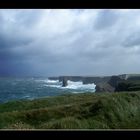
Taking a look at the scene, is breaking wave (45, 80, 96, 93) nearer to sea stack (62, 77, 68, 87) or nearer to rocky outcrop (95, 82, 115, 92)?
sea stack (62, 77, 68, 87)

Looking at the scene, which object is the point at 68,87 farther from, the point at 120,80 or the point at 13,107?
the point at 13,107

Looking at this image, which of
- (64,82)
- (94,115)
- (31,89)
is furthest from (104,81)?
(94,115)

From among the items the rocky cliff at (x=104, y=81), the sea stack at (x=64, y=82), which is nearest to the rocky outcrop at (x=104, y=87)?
the rocky cliff at (x=104, y=81)

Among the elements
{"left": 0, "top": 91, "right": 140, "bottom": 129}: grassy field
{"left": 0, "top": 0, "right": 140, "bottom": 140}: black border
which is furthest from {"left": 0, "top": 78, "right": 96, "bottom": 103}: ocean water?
{"left": 0, "top": 0, "right": 140, "bottom": 140}: black border

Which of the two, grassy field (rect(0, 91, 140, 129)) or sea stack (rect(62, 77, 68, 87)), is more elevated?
sea stack (rect(62, 77, 68, 87))

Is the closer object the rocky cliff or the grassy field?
the grassy field
